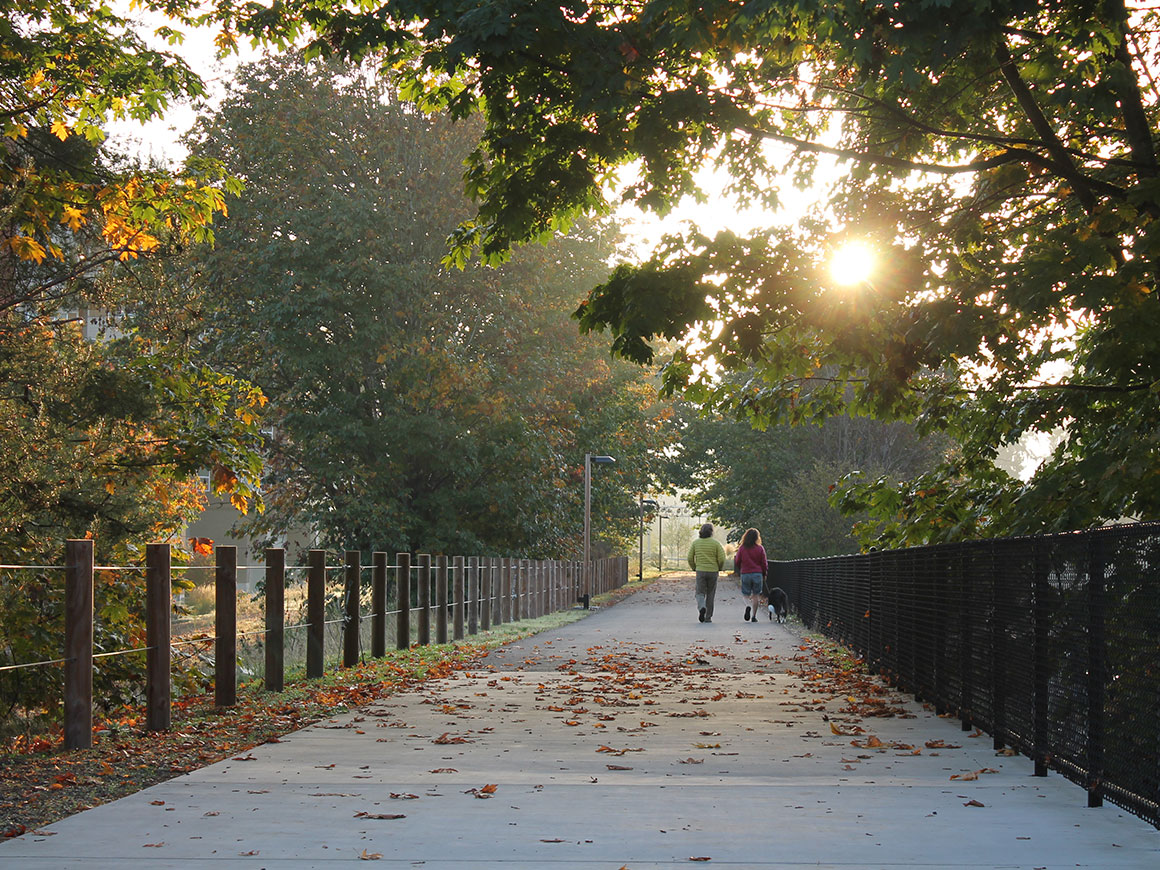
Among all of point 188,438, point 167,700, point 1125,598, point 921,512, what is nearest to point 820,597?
point 921,512

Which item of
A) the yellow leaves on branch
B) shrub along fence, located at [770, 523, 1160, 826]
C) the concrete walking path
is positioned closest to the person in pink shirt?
shrub along fence, located at [770, 523, 1160, 826]

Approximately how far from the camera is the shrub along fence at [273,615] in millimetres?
8797

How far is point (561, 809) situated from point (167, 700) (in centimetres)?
426

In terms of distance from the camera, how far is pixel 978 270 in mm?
11742

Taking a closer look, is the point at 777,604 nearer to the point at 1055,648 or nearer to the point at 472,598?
the point at 472,598

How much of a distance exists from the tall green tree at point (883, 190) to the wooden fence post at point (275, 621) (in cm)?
346

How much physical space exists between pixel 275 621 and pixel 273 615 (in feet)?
0.21

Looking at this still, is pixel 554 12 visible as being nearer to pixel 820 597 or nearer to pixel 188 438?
pixel 188 438

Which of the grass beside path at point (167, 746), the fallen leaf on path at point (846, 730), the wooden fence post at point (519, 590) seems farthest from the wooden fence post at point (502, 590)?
the fallen leaf on path at point (846, 730)

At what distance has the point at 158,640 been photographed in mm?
9922

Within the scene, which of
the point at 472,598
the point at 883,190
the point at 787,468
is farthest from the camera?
the point at 787,468

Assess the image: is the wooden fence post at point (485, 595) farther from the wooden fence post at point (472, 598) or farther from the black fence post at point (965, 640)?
the black fence post at point (965, 640)

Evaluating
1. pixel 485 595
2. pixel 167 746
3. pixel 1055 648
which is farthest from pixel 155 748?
pixel 485 595

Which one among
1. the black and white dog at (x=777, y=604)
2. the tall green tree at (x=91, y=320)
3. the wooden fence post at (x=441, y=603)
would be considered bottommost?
the black and white dog at (x=777, y=604)
